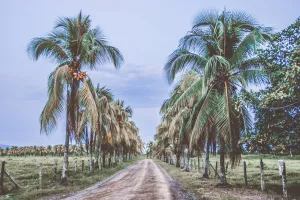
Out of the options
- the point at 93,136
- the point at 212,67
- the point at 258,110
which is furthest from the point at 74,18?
the point at 93,136

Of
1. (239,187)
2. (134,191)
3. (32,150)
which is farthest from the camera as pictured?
(32,150)

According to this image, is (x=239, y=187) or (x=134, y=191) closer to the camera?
(x=134, y=191)

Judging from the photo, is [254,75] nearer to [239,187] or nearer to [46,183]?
[239,187]

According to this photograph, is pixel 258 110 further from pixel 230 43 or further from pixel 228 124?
pixel 230 43

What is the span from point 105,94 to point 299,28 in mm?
20713

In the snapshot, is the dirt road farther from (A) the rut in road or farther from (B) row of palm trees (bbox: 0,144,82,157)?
(B) row of palm trees (bbox: 0,144,82,157)

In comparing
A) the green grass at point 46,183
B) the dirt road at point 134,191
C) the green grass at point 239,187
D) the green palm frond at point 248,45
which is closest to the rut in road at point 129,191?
the dirt road at point 134,191

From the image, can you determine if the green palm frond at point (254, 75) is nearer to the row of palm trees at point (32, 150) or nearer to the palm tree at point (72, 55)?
the palm tree at point (72, 55)

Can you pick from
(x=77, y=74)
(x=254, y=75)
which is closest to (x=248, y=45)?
(x=254, y=75)

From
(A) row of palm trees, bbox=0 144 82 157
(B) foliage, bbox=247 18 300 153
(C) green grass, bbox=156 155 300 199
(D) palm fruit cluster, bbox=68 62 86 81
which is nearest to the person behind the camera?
(B) foliage, bbox=247 18 300 153

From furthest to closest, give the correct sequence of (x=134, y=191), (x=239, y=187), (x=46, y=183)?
1. (x=46, y=183)
2. (x=239, y=187)
3. (x=134, y=191)

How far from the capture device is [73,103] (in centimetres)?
1408

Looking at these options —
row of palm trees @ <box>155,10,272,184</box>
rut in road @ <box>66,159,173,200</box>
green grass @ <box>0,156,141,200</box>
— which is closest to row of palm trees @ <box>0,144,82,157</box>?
green grass @ <box>0,156,141,200</box>

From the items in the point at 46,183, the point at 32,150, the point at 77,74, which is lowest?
the point at 32,150
